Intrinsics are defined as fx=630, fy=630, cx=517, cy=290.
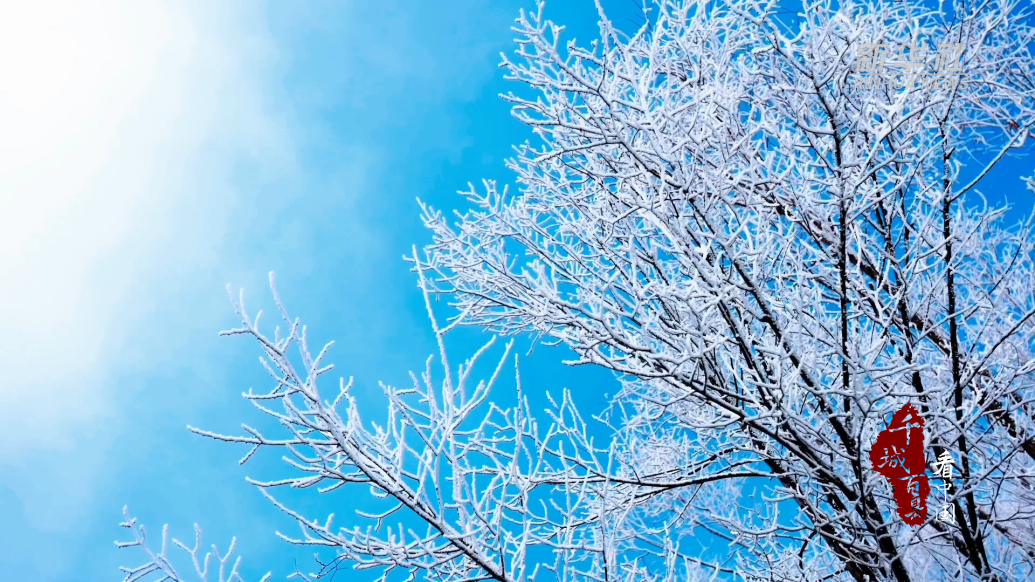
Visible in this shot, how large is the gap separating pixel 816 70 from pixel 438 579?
2539mm

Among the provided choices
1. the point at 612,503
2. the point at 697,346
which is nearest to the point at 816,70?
the point at 697,346

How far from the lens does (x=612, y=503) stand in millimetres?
3668

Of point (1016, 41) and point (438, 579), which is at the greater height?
point (1016, 41)

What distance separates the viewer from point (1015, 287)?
489cm

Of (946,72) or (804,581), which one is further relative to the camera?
(804,581)

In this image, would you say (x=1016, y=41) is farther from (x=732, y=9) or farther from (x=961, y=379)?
(x=961, y=379)

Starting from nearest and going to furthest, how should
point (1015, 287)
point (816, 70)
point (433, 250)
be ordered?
point (816, 70), point (433, 250), point (1015, 287)

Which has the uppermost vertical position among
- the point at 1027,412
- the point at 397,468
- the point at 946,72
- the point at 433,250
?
the point at 433,250

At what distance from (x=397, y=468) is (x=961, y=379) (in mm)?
2546

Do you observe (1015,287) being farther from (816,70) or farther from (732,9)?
(816,70)

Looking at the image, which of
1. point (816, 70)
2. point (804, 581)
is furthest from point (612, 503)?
point (816, 70)

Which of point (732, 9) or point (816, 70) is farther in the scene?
point (732, 9)

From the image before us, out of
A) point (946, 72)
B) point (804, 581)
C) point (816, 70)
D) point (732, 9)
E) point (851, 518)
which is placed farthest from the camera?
point (732, 9)

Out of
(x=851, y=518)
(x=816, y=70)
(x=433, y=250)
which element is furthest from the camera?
(x=433, y=250)
